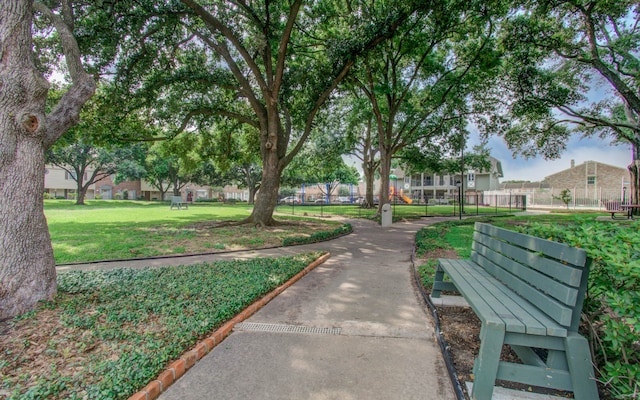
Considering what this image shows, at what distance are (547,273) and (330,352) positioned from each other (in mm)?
1912

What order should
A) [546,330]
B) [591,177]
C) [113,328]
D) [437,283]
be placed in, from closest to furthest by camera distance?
[546,330] < [113,328] < [437,283] < [591,177]

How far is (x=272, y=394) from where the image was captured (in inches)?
88.0

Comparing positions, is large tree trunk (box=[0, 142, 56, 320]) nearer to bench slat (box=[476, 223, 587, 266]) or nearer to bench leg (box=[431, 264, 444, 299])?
bench leg (box=[431, 264, 444, 299])

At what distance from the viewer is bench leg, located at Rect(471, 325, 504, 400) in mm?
1977

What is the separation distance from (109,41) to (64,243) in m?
6.14

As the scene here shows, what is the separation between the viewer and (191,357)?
2.68 meters

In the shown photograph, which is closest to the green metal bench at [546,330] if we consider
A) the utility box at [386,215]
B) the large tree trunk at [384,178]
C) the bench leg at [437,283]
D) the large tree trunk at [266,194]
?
the bench leg at [437,283]

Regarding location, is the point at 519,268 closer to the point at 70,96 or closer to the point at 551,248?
the point at 551,248

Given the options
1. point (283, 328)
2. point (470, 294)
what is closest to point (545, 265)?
point (470, 294)

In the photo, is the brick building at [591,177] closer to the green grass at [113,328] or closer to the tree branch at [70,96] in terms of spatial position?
the green grass at [113,328]

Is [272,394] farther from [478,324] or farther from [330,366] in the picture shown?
[478,324]

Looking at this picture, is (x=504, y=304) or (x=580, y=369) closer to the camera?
(x=580, y=369)

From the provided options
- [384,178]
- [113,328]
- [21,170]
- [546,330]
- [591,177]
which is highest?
[591,177]

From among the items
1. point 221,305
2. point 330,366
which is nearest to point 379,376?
point 330,366
